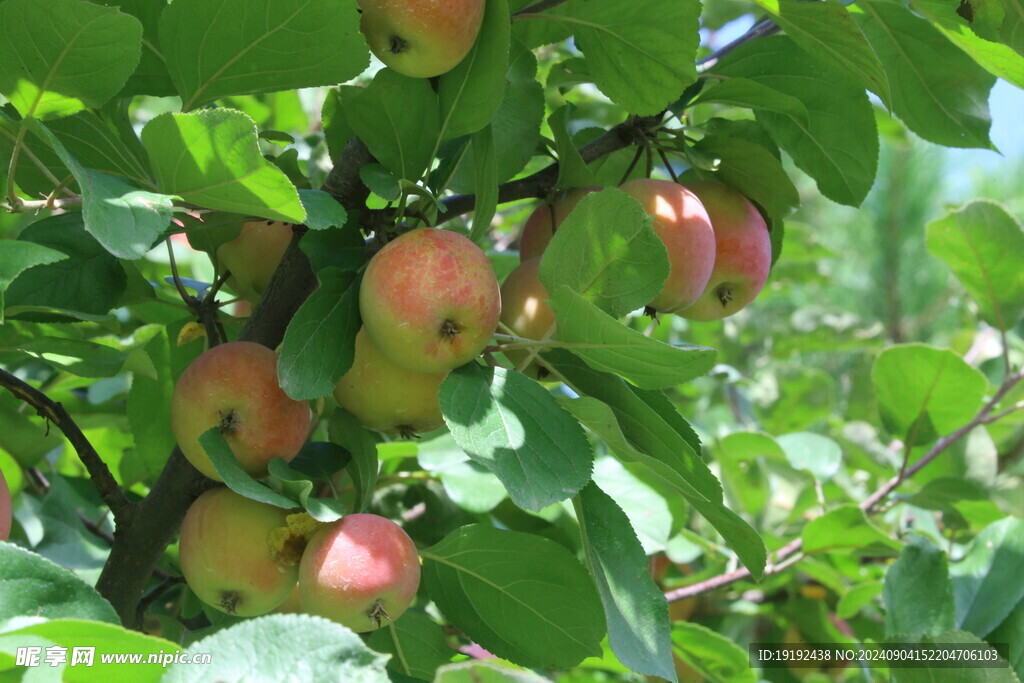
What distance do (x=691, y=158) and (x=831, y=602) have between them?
1.41m

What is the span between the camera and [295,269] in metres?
1.06

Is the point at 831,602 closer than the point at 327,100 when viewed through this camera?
No

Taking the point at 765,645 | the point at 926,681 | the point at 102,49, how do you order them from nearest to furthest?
the point at 102,49, the point at 926,681, the point at 765,645

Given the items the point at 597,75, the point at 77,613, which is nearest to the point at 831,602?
the point at 597,75

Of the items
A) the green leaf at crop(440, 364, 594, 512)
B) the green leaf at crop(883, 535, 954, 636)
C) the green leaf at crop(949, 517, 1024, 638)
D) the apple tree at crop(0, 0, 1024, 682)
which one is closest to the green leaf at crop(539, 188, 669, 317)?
the apple tree at crop(0, 0, 1024, 682)

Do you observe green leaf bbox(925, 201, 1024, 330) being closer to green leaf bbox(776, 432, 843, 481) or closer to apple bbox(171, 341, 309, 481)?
green leaf bbox(776, 432, 843, 481)

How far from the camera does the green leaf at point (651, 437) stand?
2.91 ft

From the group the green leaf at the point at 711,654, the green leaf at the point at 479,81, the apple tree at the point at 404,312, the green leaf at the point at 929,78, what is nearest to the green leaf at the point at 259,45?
the apple tree at the point at 404,312

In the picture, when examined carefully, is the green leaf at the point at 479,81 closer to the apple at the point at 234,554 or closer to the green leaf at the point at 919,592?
the apple at the point at 234,554

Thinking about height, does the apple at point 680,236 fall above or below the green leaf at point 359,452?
above

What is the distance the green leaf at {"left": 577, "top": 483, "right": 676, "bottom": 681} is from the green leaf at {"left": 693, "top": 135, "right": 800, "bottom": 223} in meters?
0.47

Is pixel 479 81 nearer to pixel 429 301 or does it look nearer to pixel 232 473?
pixel 429 301

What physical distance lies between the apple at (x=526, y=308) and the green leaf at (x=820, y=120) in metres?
0.42

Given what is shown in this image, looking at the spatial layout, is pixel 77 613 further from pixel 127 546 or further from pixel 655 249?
pixel 655 249
